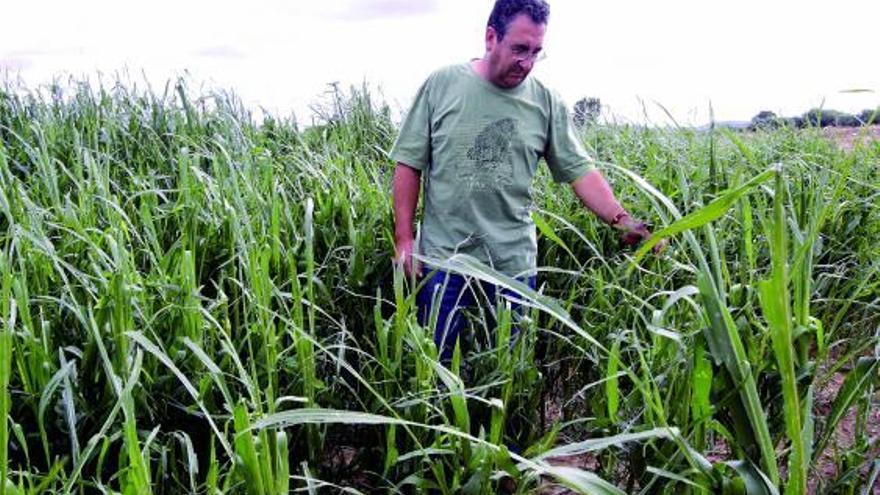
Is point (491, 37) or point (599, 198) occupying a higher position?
point (491, 37)

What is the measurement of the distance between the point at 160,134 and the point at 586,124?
214 cm

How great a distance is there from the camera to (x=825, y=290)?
259 centimetres

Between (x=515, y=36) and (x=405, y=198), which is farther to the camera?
(x=405, y=198)

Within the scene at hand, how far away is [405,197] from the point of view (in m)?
2.43

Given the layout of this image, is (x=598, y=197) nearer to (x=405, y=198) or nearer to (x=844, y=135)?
(x=405, y=198)

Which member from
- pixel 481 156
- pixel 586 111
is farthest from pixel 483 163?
pixel 586 111

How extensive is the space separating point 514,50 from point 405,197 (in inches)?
19.2

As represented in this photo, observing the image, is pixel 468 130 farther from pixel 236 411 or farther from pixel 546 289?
pixel 236 411

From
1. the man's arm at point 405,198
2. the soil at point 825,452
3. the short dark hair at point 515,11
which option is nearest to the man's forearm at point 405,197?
the man's arm at point 405,198

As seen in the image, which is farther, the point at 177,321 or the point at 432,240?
the point at 432,240

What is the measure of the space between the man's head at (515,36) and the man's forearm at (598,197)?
0.34 meters

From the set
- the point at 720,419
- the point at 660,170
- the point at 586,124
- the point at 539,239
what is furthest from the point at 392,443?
the point at 586,124

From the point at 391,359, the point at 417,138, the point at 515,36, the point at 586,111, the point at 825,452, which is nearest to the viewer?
the point at 391,359

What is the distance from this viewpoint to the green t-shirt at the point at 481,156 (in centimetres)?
237
